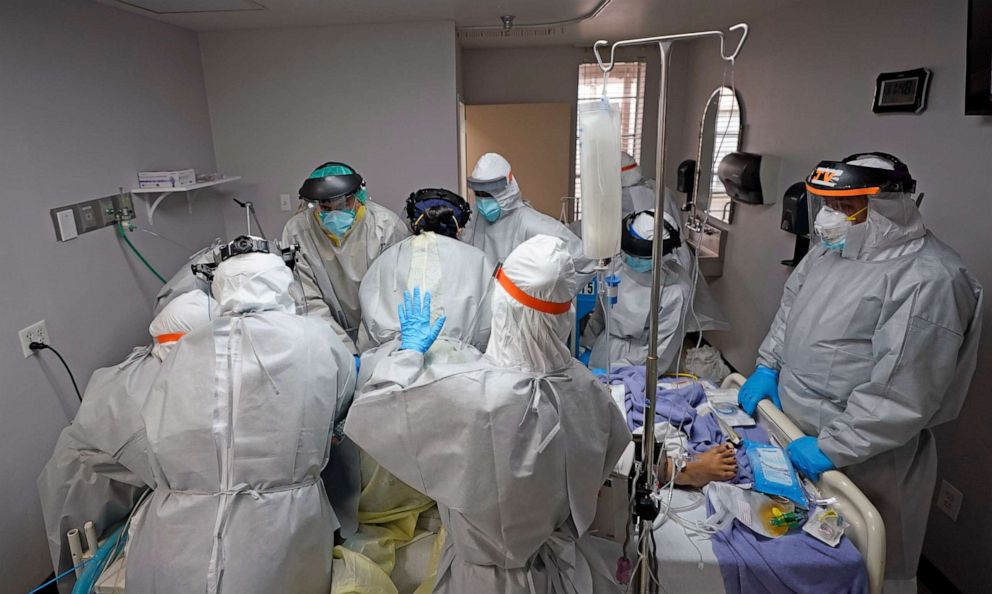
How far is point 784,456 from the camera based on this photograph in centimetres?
157

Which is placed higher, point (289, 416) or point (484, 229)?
point (484, 229)

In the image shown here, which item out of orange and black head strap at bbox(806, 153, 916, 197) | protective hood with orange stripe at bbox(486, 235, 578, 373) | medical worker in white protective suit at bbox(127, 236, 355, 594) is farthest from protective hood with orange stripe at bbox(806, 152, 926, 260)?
medical worker in white protective suit at bbox(127, 236, 355, 594)

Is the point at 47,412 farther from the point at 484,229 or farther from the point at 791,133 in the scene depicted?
the point at 791,133

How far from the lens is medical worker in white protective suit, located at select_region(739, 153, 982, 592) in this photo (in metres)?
1.51

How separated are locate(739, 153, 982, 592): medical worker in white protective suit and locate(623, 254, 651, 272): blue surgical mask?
73 cm

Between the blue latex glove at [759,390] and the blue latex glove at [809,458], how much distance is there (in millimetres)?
245

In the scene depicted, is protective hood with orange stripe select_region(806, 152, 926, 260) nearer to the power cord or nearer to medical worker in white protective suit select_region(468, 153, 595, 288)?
medical worker in white protective suit select_region(468, 153, 595, 288)

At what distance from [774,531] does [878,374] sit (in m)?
0.60

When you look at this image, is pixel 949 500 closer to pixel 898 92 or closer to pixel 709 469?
pixel 709 469

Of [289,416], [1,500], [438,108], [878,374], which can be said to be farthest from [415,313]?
[438,108]

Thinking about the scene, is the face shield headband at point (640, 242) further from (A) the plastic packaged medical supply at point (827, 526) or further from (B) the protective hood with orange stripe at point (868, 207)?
(A) the plastic packaged medical supply at point (827, 526)

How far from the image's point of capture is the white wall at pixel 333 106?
2.94 metres

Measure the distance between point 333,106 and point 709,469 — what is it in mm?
2678

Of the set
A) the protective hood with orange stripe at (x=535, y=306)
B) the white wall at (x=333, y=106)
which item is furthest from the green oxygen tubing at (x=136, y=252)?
the protective hood with orange stripe at (x=535, y=306)
